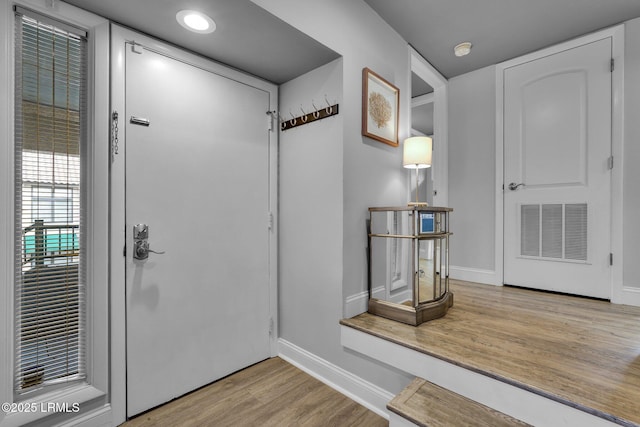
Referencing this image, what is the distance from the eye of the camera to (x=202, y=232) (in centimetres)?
185

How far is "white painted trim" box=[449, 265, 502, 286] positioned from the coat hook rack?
8.03 feet

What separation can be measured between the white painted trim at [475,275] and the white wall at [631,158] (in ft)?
3.17

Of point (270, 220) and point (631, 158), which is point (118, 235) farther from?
point (631, 158)

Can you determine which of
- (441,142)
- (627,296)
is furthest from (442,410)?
(441,142)

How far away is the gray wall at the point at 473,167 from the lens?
3102 millimetres

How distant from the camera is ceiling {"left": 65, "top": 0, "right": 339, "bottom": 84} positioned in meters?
1.40

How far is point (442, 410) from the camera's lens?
4.25ft

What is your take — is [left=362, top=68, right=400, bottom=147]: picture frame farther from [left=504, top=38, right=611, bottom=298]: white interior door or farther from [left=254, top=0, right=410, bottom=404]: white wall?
[left=504, top=38, right=611, bottom=298]: white interior door

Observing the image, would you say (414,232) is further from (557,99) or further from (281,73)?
(557,99)

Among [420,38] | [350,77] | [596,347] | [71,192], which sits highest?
[420,38]

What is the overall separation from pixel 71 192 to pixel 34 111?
0.39 metres

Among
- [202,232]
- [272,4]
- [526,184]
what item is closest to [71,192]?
[202,232]

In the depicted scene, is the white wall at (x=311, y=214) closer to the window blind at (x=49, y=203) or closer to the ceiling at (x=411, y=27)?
the ceiling at (x=411, y=27)
